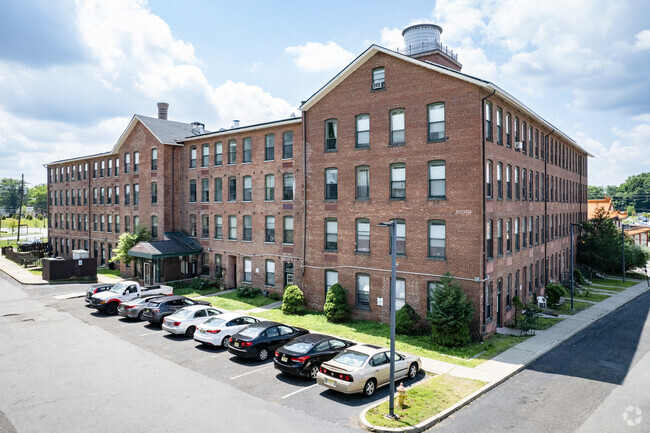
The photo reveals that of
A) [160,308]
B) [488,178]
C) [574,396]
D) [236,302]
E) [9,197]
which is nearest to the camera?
[574,396]

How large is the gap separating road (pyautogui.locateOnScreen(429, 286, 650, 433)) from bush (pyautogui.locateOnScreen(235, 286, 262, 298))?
772 inches

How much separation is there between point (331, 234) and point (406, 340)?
8312 mm

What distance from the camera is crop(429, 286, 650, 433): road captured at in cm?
1249

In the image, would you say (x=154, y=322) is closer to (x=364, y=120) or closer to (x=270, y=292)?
(x=270, y=292)

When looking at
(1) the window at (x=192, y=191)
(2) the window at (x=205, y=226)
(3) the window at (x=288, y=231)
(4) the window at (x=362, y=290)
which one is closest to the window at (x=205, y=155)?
(1) the window at (x=192, y=191)

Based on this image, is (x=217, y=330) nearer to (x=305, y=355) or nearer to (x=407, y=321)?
(x=305, y=355)

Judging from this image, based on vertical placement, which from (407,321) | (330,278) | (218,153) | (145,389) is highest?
(218,153)

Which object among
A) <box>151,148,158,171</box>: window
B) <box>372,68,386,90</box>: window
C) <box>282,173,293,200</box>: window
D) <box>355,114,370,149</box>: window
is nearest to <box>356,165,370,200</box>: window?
<box>355,114,370,149</box>: window

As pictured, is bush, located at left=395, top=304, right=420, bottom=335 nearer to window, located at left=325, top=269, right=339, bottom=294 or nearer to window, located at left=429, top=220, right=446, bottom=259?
window, located at left=429, top=220, right=446, bottom=259

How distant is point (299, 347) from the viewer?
1614 centimetres

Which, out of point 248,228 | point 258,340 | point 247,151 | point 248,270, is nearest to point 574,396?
point 258,340

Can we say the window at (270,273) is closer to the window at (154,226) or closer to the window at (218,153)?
the window at (218,153)

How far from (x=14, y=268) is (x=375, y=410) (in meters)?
48.8

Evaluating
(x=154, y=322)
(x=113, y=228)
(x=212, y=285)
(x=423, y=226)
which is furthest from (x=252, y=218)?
(x=113, y=228)
